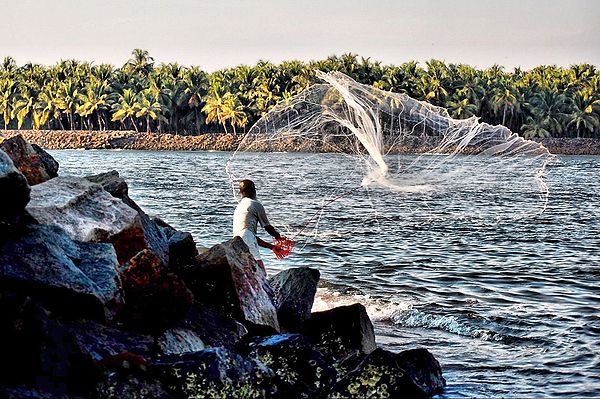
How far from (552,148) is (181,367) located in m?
113

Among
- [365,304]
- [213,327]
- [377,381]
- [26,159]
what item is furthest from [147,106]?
[377,381]

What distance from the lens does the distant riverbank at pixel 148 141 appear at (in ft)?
370

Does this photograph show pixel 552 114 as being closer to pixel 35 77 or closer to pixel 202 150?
pixel 202 150

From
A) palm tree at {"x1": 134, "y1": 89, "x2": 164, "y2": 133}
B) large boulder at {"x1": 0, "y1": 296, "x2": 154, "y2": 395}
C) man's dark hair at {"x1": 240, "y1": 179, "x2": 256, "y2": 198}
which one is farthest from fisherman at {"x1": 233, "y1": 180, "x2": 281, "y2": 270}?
palm tree at {"x1": 134, "y1": 89, "x2": 164, "y2": 133}

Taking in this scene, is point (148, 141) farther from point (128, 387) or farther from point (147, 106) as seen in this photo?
point (128, 387)

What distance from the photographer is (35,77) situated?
124938mm

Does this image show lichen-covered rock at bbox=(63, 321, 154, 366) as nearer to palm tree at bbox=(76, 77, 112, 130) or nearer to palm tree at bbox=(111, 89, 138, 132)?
palm tree at bbox=(111, 89, 138, 132)

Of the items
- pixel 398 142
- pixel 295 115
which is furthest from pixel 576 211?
pixel 295 115

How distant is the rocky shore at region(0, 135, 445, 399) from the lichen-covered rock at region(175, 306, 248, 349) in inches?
0.5

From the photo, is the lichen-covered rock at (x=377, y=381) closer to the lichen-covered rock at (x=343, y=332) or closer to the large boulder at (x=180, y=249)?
the lichen-covered rock at (x=343, y=332)

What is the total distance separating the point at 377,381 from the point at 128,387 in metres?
2.30

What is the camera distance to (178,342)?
27.2ft

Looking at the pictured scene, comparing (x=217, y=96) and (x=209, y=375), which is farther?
(x=217, y=96)

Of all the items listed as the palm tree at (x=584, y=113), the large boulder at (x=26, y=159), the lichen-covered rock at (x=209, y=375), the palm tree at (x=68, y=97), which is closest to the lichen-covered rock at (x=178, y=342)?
the lichen-covered rock at (x=209, y=375)
